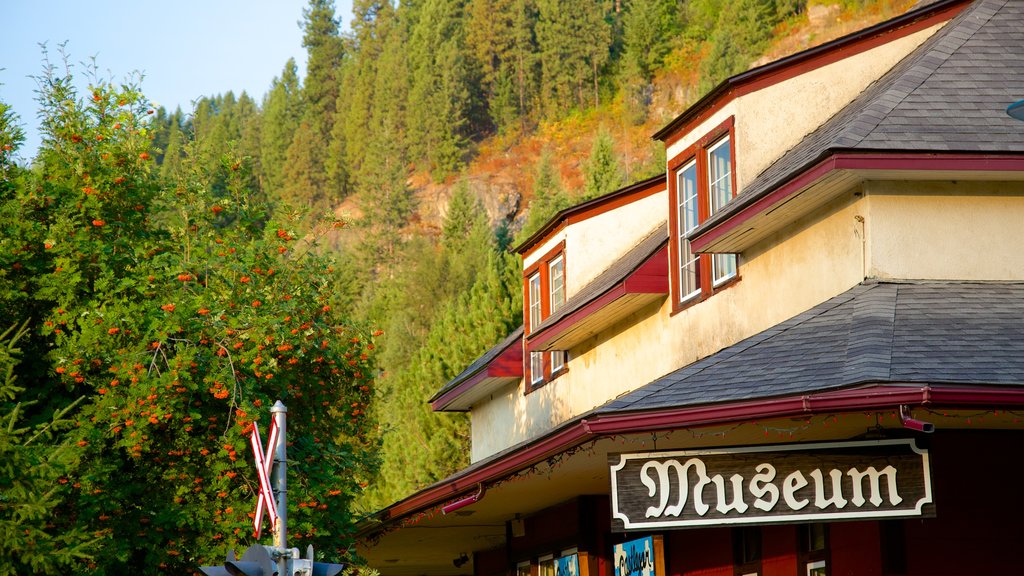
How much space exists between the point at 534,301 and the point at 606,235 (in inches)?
92.6

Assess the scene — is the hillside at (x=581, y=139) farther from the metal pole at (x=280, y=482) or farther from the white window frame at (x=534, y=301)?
the metal pole at (x=280, y=482)

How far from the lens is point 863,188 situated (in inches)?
493

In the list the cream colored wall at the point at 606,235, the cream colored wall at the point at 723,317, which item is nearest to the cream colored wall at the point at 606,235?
the cream colored wall at the point at 606,235

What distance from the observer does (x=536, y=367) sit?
22.3 metres

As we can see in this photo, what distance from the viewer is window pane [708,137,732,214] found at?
594 inches

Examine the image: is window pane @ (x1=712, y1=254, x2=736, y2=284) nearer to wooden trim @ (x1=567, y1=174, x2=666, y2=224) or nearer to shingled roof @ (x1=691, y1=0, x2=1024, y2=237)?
shingled roof @ (x1=691, y1=0, x2=1024, y2=237)

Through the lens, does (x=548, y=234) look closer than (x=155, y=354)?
No

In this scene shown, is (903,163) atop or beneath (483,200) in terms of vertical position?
beneath

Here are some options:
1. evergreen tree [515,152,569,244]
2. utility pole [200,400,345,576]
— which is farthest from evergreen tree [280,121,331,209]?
utility pole [200,400,345,576]

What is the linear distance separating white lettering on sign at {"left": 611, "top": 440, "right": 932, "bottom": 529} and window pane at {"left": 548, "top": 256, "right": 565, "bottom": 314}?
10.2 m

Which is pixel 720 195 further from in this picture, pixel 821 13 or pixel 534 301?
pixel 821 13

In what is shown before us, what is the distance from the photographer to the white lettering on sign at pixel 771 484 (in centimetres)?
1038

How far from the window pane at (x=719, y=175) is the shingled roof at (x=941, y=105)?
666mm

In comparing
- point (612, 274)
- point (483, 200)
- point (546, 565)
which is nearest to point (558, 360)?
point (612, 274)
